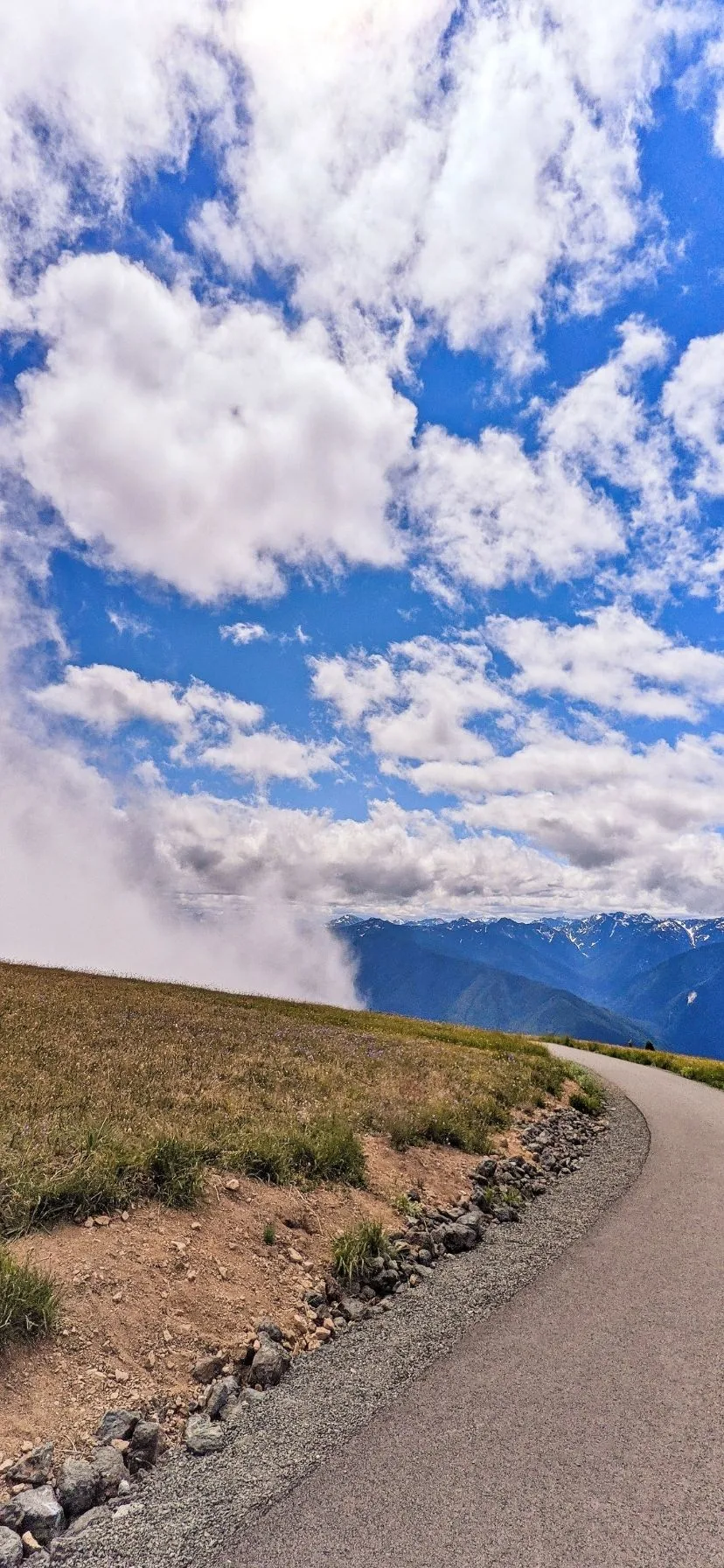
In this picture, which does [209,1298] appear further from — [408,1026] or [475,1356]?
[408,1026]

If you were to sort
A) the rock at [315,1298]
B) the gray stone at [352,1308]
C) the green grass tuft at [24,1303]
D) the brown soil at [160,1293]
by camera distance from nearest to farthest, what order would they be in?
the brown soil at [160,1293]
the green grass tuft at [24,1303]
the gray stone at [352,1308]
the rock at [315,1298]

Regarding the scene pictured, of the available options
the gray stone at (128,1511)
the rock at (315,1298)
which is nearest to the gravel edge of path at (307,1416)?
the gray stone at (128,1511)

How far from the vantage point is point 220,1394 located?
643 centimetres

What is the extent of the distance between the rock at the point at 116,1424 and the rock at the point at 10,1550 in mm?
1041

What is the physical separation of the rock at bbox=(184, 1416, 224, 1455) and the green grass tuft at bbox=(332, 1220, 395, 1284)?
3071 millimetres

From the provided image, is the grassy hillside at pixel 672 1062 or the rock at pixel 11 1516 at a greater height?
the rock at pixel 11 1516

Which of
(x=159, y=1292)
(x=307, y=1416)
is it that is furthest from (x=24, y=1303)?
(x=307, y=1416)

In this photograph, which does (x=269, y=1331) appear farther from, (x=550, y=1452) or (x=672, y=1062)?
(x=672, y=1062)

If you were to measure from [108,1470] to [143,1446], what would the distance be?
1.28ft

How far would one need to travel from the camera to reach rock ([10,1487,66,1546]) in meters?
4.91

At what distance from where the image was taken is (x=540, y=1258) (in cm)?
990

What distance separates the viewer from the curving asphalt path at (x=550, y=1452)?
4.75 metres

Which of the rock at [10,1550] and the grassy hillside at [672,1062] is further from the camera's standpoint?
the grassy hillside at [672,1062]

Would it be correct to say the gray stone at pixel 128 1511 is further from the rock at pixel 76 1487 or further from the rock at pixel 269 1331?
the rock at pixel 269 1331
